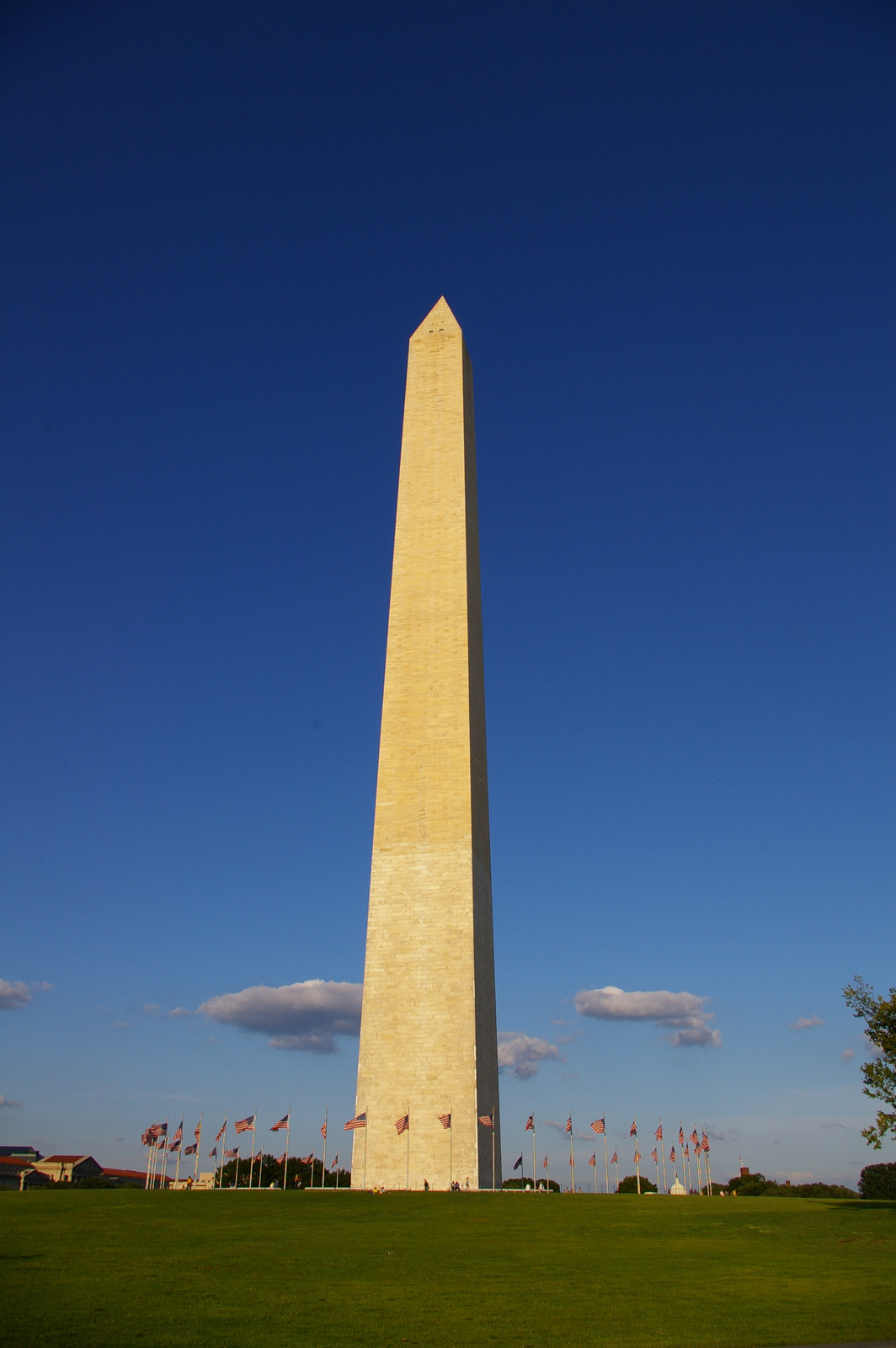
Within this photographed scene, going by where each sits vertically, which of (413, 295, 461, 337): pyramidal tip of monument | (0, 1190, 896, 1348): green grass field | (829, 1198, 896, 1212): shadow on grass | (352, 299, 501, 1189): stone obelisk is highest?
(413, 295, 461, 337): pyramidal tip of monument

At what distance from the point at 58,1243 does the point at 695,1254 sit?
1104cm

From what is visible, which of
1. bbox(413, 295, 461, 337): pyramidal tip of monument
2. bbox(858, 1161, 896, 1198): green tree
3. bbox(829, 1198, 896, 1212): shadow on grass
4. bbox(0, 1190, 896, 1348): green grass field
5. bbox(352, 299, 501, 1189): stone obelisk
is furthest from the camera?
bbox(858, 1161, 896, 1198): green tree

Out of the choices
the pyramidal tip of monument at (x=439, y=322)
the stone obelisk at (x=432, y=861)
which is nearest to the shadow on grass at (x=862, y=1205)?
the stone obelisk at (x=432, y=861)

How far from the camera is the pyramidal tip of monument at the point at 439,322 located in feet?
146

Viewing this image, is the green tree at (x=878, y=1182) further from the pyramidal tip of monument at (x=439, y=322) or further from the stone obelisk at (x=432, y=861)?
the pyramidal tip of monument at (x=439, y=322)

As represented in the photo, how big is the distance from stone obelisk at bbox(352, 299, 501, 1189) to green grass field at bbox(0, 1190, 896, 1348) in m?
6.39

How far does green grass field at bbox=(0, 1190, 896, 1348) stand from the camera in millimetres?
11508

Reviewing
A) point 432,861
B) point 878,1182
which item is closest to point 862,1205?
point 432,861

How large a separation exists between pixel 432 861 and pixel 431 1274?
19.2 meters

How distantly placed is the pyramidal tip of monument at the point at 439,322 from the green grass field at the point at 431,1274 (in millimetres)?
33879

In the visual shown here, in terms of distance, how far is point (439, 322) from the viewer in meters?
44.9

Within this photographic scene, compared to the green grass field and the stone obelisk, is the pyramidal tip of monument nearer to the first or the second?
the stone obelisk

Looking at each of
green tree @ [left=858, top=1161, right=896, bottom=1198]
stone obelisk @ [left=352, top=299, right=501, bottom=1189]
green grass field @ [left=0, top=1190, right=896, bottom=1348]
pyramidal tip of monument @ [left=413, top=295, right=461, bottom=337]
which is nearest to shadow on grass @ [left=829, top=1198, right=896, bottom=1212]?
green grass field @ [left=0, top=1190, right=896, bottom=1348]

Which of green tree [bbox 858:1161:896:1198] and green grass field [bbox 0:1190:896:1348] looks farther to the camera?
green tree [bbox 858:1161:896:1198]
